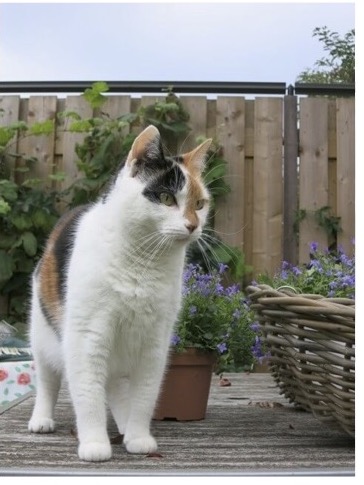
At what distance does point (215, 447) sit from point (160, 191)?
58 centimetres

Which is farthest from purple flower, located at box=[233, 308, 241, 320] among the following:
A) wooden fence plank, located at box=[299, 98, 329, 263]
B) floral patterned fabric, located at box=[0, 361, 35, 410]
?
wooden fence plank, located at box=[299, 98, 329, 263]

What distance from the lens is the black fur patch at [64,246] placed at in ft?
5.18

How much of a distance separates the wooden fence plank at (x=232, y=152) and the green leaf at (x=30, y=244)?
101 centimetres

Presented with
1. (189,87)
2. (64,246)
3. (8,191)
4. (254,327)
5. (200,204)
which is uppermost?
(189,87)

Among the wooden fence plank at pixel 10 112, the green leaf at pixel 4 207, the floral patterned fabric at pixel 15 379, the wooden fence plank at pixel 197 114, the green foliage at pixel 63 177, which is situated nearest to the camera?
the floral patterned fabric at pixel 15 379

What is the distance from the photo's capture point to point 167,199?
56.9 inches

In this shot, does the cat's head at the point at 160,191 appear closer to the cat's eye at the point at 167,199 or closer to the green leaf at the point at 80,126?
the cat's eye at the point at 167,199

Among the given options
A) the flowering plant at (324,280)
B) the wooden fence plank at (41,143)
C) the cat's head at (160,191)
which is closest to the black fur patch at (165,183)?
the cat's head at (160,191)

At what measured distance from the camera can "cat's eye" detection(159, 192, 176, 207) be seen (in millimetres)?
1435

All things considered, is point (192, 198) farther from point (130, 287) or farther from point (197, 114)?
point (197, 114)

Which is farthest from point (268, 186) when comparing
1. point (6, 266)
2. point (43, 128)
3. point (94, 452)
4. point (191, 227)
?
point (94, 452)

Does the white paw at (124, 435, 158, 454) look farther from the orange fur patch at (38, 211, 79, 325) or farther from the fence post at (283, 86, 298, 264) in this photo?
the fence post at (283, 86, 298, 264)
